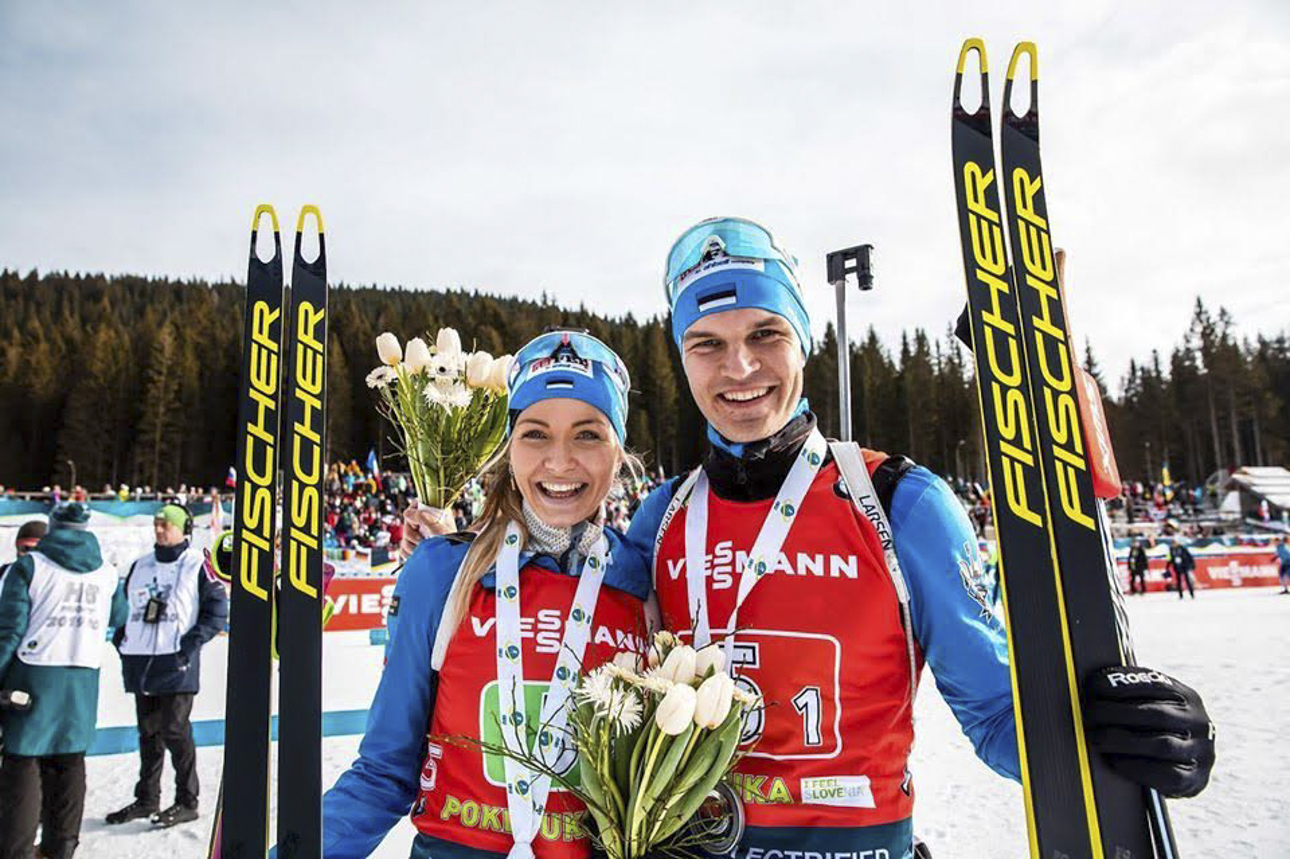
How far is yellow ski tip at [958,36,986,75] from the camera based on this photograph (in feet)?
6.24

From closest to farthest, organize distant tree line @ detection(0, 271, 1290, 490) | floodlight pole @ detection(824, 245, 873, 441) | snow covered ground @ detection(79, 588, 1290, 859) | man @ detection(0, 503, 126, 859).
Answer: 1. man @ detection(0, 503, 126, 859)
2. snow covered ground @ detection(79, 588, 1290, 859)
3. floodlight pole @ detection(824, 245, 873, 441)
4. distant tree line @ detection(0, 271, 1290, 490)

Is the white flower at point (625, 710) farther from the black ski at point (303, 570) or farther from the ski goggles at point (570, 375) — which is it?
the black ski at point (303, 570)

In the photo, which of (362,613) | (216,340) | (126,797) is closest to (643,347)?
(216,340)

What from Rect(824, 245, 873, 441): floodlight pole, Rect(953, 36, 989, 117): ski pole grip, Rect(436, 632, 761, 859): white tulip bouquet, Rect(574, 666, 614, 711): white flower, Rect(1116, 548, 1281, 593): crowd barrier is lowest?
Rect(1116, 548, 1281, 593): crowd barrier

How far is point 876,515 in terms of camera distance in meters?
1.96

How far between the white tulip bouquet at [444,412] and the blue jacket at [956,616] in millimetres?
1669

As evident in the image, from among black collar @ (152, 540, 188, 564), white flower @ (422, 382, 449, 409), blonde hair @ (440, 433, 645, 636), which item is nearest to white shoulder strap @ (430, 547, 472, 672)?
blonde hair @ (440, 433, 645, 636)

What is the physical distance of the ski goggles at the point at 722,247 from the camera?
2197mm

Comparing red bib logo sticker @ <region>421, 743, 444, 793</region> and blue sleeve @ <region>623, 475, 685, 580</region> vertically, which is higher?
blue sleeve @ <region>623, 475, 685, 580</region>

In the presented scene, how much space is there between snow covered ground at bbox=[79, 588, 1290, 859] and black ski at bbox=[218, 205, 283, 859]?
3.22 metres

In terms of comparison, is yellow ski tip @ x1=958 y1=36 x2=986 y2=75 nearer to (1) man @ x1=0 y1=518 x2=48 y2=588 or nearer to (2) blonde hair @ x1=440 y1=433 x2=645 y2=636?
(2) blonde hair @ x1=440 y1=433 x2=645 y2=636

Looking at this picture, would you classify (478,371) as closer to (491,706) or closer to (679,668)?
(491,706)

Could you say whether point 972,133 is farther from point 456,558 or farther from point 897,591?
point 456,558

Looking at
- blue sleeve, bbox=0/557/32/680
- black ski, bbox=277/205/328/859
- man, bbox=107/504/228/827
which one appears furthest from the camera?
man, bbox=107/504/228/827
